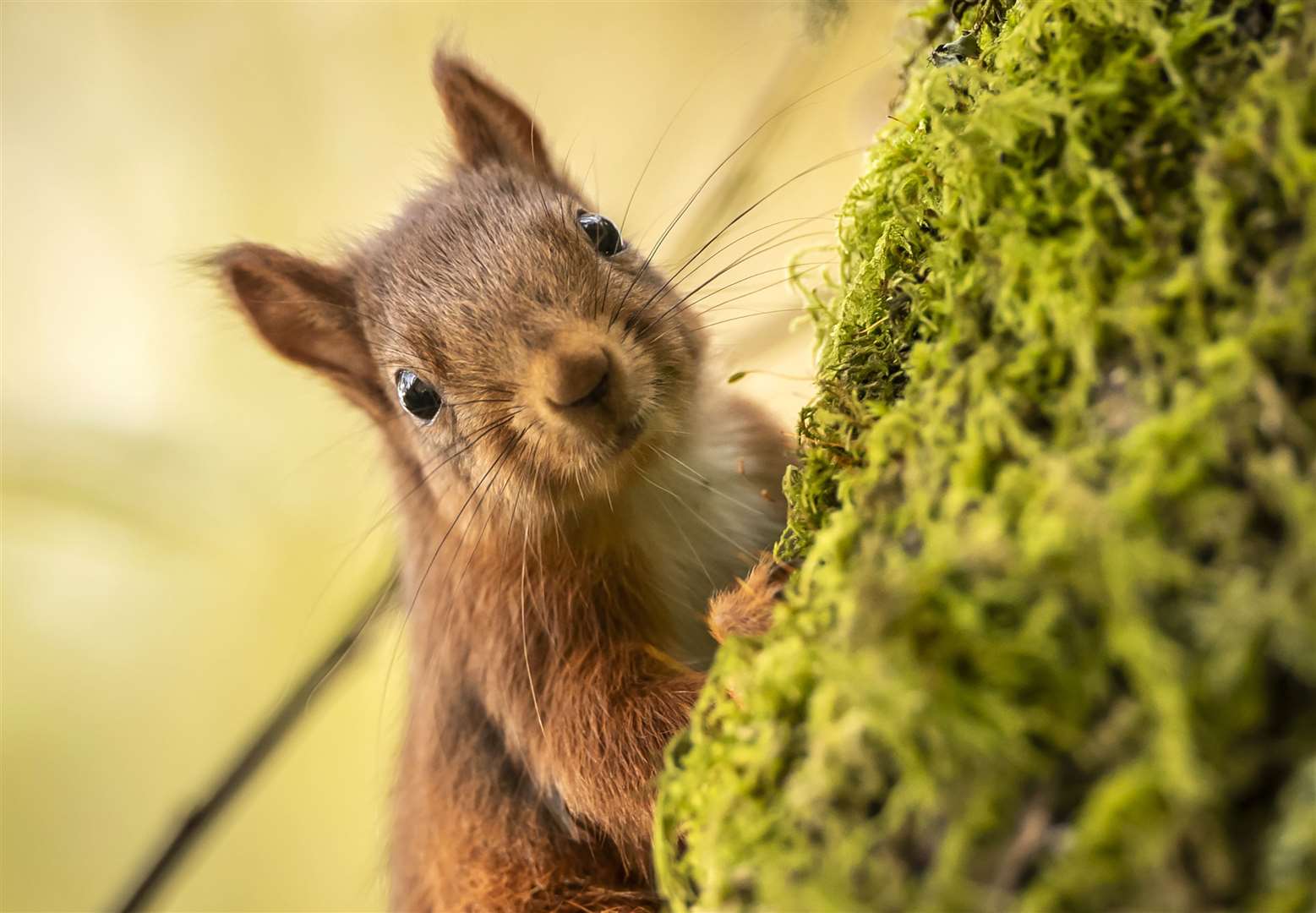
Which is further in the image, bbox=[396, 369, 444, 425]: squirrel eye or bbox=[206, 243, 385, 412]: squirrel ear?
bbox=[206, 243, 385, 412]: squirrel ear

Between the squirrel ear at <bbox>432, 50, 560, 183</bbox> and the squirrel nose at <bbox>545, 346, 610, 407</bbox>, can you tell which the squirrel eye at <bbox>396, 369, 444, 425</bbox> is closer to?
the squirrel nose at <bbox>545, 346, 610, 407</bbox>

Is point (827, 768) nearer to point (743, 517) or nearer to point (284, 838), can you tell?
point (743, 517)

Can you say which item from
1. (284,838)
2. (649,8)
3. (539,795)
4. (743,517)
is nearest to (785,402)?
(743,517)

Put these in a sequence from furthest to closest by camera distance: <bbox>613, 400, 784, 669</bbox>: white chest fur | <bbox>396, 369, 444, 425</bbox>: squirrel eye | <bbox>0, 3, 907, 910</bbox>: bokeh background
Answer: <bbox>0, 3, 907, 910</bbox>: bokeh background → <bbox>613, 400, 784, 669</bbox>: white chest fur → <bbox>396, 369, 444, 425</bbox>: squirrel eye

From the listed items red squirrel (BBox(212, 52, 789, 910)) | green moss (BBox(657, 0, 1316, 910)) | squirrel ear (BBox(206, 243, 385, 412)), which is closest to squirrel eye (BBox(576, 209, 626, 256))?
red squirrel (BBox(212, 52, 789, 910))

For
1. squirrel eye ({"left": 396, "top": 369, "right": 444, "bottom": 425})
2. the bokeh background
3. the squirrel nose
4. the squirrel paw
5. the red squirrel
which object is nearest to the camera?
the squirrel paw

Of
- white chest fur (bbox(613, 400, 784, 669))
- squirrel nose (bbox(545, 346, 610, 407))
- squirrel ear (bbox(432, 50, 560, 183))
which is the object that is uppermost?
squirrel ear (bbox(432, 50, 560, 183))

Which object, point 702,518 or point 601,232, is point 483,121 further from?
point 702,518
